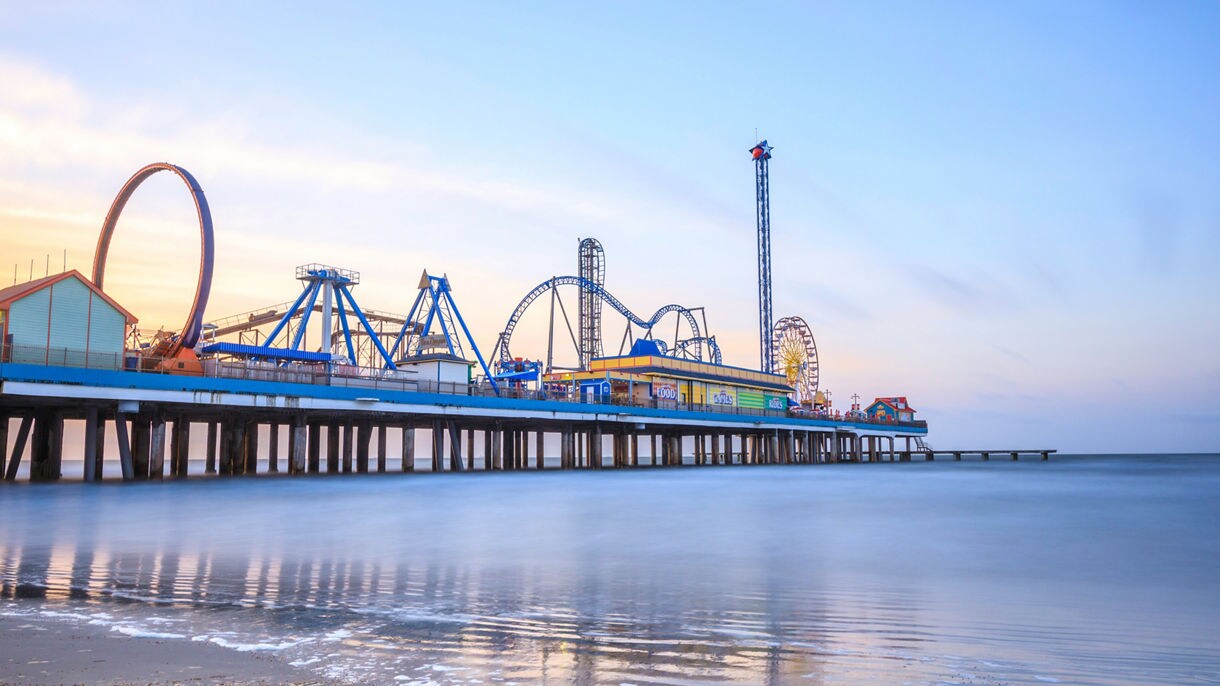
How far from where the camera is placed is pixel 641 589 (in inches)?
386

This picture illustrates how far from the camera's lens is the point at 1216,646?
22.3 feet

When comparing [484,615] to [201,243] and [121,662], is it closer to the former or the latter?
[121,662]

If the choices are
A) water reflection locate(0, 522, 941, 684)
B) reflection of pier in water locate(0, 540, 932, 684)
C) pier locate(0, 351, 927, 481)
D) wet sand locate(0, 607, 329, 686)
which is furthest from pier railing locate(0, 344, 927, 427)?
wet sand locate(0, 607, 329, 686)

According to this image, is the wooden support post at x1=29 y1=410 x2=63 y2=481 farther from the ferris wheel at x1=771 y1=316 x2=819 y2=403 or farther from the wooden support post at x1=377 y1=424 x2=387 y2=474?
the ferris wheel at x1=771 y1=316 x2=819 y2=403

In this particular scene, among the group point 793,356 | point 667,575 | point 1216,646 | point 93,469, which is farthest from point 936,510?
point 793,356

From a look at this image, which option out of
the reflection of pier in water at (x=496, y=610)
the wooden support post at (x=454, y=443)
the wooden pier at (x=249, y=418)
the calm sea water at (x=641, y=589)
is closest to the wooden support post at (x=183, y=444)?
the wooden pier at (x=249, y=418)

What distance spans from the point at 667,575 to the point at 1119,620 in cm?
512

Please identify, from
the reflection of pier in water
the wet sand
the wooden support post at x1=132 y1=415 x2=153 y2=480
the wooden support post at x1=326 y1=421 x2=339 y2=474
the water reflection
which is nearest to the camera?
the wet sand

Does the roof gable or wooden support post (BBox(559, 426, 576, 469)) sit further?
wooden support post (BBox(559, 426, 576, 469))

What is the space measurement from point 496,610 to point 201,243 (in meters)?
35.6

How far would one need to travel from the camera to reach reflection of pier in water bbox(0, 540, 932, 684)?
234 inches

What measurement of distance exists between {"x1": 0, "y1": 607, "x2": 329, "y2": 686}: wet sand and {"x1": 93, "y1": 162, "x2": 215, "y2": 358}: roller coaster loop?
33.0 metres

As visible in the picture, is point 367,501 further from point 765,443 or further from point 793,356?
point 793,356

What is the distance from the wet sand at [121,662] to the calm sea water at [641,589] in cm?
29
